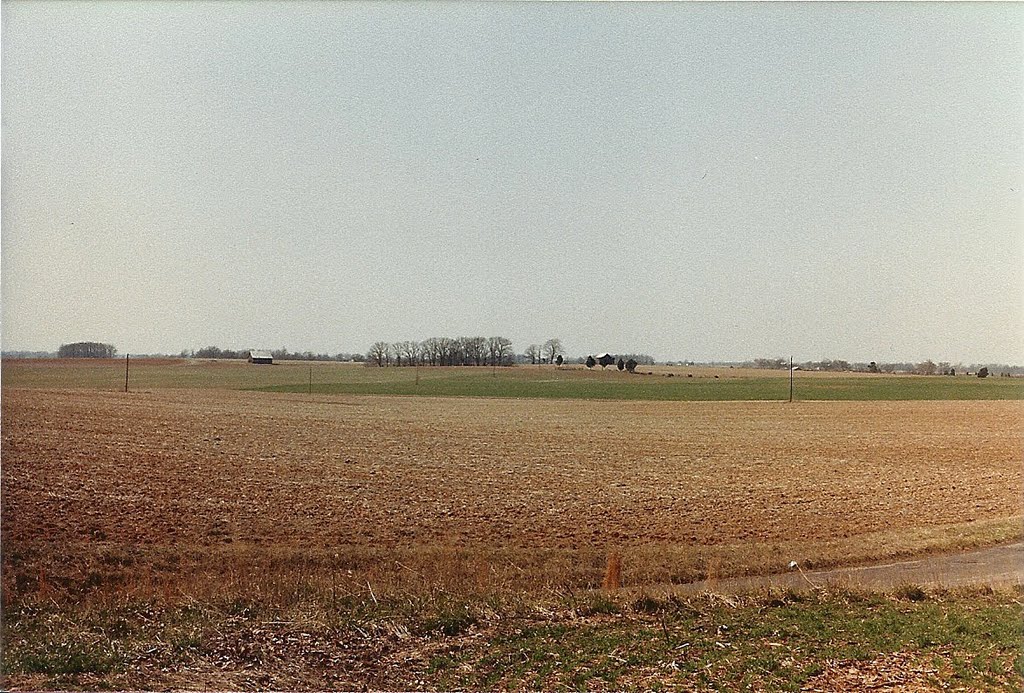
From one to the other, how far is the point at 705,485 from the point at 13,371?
18.5ft

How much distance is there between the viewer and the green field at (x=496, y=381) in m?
5.59

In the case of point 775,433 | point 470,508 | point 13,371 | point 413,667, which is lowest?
point 413,667

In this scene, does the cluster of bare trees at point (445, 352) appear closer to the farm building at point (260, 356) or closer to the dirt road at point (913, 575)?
the farm building at point (260, 356)

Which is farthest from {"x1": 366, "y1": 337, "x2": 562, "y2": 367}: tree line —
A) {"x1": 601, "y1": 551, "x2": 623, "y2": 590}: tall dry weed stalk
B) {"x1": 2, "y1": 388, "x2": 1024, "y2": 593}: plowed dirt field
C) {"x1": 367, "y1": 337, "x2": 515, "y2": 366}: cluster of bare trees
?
{"x1": 601, "y1": 551, "x2": 623, "y2": 590}: tall dry weed stalk

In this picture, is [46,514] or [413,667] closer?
[413,667]

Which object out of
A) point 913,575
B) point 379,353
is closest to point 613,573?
point 913,575

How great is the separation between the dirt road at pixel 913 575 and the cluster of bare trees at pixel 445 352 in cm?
222

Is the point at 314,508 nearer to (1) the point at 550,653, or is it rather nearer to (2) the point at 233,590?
(2) the point at 233,590

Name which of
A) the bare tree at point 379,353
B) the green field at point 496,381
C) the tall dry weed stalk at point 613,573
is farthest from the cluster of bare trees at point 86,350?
the tall dry weed stalk at point 613,573

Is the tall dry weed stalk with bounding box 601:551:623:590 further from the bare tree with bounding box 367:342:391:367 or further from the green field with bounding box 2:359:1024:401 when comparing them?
the bare tree with bounding box 367:342:391:367

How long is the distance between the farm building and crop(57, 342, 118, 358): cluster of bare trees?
0.99 metres

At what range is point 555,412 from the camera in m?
6.66

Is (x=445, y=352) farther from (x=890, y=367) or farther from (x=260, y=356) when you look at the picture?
(x=890, y=367)

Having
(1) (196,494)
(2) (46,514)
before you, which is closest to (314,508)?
(1) (196,494)
